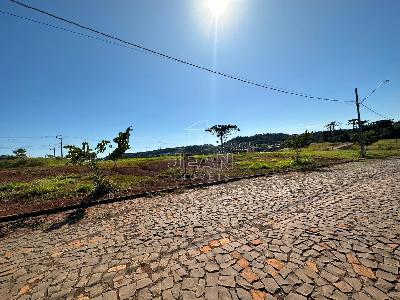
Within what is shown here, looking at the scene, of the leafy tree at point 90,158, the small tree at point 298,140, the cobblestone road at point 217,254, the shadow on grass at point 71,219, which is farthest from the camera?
the small tree at point 298,140

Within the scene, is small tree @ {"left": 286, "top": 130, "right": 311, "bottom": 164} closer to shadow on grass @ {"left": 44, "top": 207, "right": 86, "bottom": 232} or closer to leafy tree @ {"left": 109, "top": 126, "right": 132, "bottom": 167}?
leafy tree @ {"left": 109, "top": 126, "right": 132, "bottom": 167}

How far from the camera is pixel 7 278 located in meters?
5.00

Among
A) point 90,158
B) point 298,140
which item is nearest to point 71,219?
point 90,158

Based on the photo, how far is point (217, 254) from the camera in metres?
5.41

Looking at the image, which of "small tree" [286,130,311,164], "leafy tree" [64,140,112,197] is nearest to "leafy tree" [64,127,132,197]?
"leafy tree" [64,140,112,197]

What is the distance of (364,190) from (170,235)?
884 cm

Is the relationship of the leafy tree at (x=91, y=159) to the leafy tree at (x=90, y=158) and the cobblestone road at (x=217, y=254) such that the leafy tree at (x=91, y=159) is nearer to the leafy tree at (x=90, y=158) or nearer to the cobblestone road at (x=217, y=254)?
the leafy tree at (x=90, y=158)

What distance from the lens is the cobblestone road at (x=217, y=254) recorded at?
13.8 feet

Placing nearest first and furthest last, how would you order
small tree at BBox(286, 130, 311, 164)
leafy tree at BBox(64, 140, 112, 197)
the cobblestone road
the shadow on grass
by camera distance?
1. the cobblestone road
2. the shadow on grass
3. leafy tree at BBox(64, 140, 112, 197)
4. small tree at BBox(286, 130, 311, 164)

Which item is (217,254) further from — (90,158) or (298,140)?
(298,140)

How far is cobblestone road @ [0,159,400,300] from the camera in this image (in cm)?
422

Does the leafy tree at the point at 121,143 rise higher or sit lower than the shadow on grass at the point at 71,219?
higher

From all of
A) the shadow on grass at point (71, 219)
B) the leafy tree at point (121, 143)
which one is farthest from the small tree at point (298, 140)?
the shadow on grass at point (71, 219)

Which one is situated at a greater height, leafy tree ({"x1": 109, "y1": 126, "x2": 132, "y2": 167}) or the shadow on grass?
leafy tree ({"x1": 109, "y1": 126, "x2": 132, "y2": 167})
